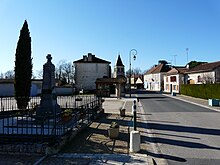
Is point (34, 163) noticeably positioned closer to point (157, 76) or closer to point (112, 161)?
point (112, 161)

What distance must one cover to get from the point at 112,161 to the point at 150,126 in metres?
7.47

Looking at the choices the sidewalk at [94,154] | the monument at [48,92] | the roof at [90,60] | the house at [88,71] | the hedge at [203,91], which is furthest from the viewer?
the roof at [90,60]

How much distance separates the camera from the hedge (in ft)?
113

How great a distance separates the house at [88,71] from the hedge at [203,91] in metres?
22.7

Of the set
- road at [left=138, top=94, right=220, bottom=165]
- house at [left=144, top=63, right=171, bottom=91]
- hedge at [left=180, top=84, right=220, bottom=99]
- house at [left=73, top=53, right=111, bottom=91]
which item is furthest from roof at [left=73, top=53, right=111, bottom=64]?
road at [left=138, top=94, right=220, bottom=165]

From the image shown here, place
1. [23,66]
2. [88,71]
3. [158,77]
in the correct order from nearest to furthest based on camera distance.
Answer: [23,66]
[88,71]
[158,77]

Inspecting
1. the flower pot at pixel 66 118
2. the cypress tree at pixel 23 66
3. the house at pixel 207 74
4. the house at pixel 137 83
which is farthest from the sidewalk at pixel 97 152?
the house at pixel 137 83

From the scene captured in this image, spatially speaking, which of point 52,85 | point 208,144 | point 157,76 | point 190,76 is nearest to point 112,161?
point 208,144

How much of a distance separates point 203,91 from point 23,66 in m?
28.7

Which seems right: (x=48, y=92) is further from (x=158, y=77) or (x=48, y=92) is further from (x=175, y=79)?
(x=158, y=77)

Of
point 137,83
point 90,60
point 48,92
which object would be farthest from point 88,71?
point 137,83

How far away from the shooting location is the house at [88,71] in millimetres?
66625

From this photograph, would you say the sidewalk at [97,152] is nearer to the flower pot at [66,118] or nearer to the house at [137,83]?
the flower pot at [66,118]

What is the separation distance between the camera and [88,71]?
6669 cm
